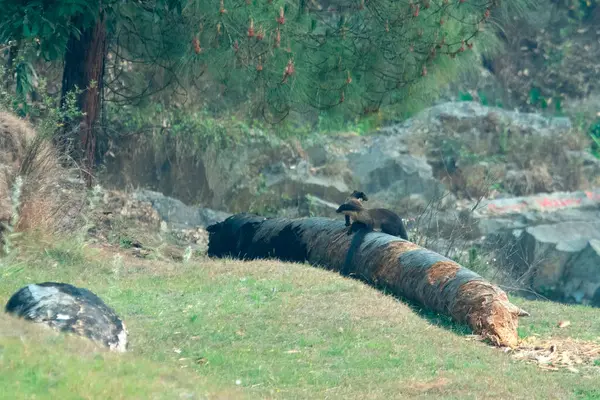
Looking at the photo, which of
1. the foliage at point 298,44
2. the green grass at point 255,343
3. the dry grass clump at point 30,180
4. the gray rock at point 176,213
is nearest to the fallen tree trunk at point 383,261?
the green grass at point 255,343

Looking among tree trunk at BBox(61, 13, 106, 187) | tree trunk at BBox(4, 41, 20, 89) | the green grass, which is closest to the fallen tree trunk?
the green grass

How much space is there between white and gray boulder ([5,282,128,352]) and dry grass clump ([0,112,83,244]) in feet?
9.88

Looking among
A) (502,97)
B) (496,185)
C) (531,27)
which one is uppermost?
(531,27)

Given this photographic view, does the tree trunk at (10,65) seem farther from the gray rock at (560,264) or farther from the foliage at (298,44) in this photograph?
Answer: the gray rock at (560,264)

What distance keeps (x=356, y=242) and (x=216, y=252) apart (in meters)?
3.28

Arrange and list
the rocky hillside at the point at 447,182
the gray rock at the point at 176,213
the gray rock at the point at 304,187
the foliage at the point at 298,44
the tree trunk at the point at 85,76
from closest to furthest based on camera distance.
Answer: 1. the foliage at the point at 298,44
2. the tree trunk at the point at 85,76
3. the rocky hillside at the point at 447,182
4. the gray rock at the point at 176,213
5. the gray rock at the point at 304,187

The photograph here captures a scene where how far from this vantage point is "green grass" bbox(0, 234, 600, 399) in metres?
6.41

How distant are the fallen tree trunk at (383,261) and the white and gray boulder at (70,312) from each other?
3.53 m

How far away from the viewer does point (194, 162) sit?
65.6 feet

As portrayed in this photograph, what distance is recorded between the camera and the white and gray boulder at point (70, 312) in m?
7.39

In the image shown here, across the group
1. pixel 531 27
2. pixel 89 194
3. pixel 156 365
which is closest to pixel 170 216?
pixel 89 194

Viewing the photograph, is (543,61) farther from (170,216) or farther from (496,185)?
(170,216)

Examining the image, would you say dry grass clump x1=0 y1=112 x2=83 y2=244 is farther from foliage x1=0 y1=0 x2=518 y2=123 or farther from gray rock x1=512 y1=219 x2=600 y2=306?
gray rock x1=512 y1=219 x2=600 y2=306

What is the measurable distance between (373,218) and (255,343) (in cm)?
412
